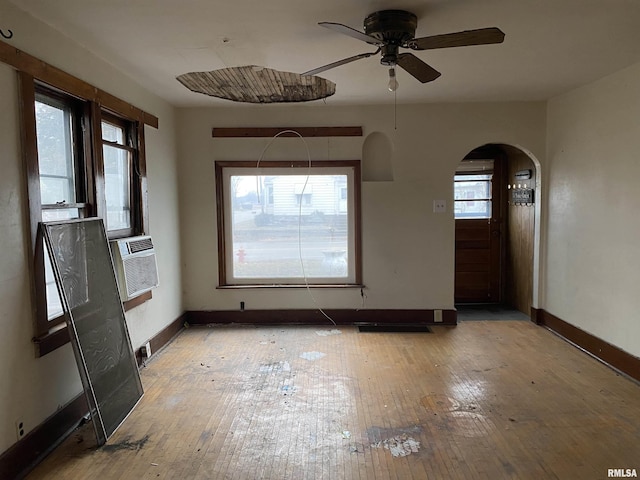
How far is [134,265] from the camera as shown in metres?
3.57

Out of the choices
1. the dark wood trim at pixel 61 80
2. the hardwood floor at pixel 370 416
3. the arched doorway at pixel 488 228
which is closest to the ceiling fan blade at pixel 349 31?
the dark wood trim at pixel 61 80

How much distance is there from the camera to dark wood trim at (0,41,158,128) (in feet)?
7.61

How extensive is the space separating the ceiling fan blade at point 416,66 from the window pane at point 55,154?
219 centimetres

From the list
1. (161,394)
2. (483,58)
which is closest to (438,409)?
(161,394)

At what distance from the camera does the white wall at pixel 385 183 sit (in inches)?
191

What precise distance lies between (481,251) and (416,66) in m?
3.86

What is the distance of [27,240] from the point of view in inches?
95.7

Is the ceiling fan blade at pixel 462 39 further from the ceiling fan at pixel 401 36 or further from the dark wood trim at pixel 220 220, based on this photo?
the dark wood trim at pixel 220 220

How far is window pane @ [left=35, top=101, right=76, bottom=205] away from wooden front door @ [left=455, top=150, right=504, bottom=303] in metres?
4.62

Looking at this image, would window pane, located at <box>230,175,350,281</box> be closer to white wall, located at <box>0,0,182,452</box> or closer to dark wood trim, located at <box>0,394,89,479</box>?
white wall, located at <box>0,0,182,452</box>

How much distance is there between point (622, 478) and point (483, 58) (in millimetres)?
2783

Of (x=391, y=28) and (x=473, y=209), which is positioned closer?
(x=391, y=28)

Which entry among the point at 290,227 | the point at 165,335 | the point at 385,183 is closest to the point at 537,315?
the point at 385,183

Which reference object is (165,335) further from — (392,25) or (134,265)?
(392,25)
